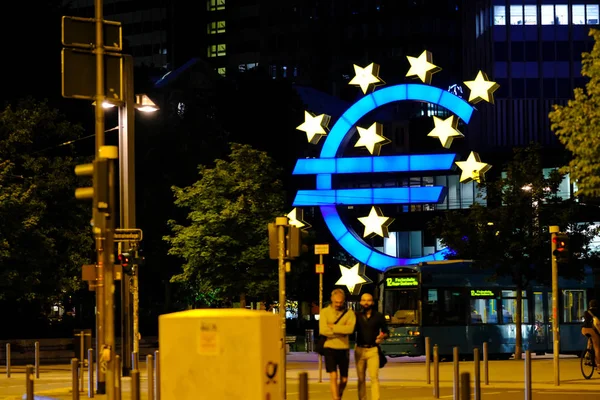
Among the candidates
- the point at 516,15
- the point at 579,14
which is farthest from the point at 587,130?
the point at 579,14

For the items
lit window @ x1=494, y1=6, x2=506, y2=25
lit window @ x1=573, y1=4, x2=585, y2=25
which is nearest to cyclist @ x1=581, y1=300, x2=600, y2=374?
lit window @ x1=494, y1=6, x2=506, y2=25

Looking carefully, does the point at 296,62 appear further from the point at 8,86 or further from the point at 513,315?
the point at 513,315

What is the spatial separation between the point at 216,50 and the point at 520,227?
10764 cm

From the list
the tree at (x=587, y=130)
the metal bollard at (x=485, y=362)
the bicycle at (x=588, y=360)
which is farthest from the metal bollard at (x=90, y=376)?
the bicycle at (x=588, y=360)

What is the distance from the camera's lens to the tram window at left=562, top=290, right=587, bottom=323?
43.1 metres

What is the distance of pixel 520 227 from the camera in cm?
4244

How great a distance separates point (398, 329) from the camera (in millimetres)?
41125

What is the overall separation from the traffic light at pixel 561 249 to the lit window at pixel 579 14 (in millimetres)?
73414

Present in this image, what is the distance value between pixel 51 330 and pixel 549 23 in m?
62.0

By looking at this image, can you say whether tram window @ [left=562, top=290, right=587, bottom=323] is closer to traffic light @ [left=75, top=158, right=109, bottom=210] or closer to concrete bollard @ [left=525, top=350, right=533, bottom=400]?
concrete bollard @ [left=525, top=350, right=533, bottom=400]

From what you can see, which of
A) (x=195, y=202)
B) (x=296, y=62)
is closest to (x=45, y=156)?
(x=195, y=202)

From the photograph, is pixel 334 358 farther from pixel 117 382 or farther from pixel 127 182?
pixel 127 182

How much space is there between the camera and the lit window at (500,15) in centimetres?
9638

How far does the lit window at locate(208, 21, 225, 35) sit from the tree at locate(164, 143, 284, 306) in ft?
333
